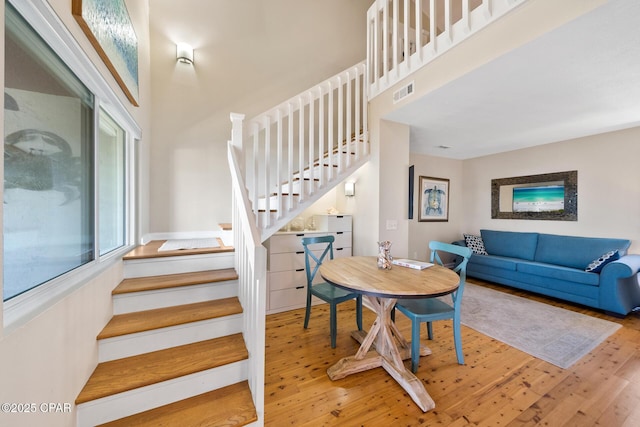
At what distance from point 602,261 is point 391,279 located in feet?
10.6

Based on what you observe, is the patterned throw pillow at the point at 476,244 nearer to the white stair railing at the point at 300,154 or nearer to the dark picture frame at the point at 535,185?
the dark picture frame at the point at 535,185

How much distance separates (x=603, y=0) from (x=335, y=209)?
3.01m

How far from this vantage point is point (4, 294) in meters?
0.85

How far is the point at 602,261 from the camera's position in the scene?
9.75ft

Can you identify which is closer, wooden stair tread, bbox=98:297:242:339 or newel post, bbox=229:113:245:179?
wooden stair tread, bbox=98:297:242:339

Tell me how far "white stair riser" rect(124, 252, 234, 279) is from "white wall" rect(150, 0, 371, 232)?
1.21m

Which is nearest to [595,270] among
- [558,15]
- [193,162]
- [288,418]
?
[558,15]

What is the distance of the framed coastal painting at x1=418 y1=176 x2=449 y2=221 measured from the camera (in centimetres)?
471

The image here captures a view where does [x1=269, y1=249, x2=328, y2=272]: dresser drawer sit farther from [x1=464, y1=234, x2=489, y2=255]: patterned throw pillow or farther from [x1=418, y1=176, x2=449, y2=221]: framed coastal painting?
[x1=464, y1=234, x2=489, y2=255]: patterned throw pillow

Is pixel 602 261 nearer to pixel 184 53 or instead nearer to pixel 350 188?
pixel 350 188

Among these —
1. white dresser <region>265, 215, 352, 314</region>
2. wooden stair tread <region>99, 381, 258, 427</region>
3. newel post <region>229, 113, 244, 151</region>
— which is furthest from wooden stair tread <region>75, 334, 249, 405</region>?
newel post <region>229, 113, 244, 151</region>

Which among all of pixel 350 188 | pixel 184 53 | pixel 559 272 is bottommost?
pixel 559 272

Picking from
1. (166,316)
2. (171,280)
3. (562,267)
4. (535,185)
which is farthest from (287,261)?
(535,185)

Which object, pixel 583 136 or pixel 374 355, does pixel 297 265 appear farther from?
pixel 583 136
